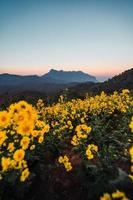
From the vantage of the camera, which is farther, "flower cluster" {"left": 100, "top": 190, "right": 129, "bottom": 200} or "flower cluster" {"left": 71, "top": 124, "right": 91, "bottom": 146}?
"flower cluster" {"left": 71, "top": 124, "right": 91, "bottom": 146}

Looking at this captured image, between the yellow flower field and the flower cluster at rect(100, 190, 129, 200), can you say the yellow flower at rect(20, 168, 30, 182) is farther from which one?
the flower cluster at rect(100, 190, 129, 200)

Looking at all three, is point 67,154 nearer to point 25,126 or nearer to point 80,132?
point 80,132

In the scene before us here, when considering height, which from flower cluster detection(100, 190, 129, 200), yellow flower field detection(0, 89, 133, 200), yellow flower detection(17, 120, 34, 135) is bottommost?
yellow flower field detection(0, 89, 133, 200)

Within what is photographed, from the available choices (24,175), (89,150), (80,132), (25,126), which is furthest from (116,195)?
(80,132)

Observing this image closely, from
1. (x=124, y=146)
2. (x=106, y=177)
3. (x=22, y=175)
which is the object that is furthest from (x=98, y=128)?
(x=22, y=175)

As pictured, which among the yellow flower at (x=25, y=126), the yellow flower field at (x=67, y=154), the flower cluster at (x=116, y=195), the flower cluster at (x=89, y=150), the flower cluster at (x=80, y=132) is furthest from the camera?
the flower cluster at (x=80, y=132)

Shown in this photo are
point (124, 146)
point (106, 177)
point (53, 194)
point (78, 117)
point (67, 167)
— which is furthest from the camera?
point (78, 117)

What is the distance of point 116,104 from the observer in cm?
1560

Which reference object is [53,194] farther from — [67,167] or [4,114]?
[4,114]

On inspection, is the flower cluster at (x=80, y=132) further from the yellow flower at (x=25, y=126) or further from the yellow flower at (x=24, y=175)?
the yellow flower at (x=25, y=126)

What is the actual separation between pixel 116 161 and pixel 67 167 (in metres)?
1.45

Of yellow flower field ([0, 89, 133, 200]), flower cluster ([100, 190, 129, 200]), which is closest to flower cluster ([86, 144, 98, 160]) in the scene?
yellow flower field ([0, 89, 133, 200])

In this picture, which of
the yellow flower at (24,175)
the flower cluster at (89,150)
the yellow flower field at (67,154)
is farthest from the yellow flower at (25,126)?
the flower cluster at (89,150)

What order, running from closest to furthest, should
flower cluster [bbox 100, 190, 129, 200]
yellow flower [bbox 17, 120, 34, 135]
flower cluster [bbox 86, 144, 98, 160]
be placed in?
flower cluster [bbox 100, 190, 129, 200] → yellow flower [bbox 17, 120, 34, 135] → flower cluster [bbox 86, 144, 98, 160]
